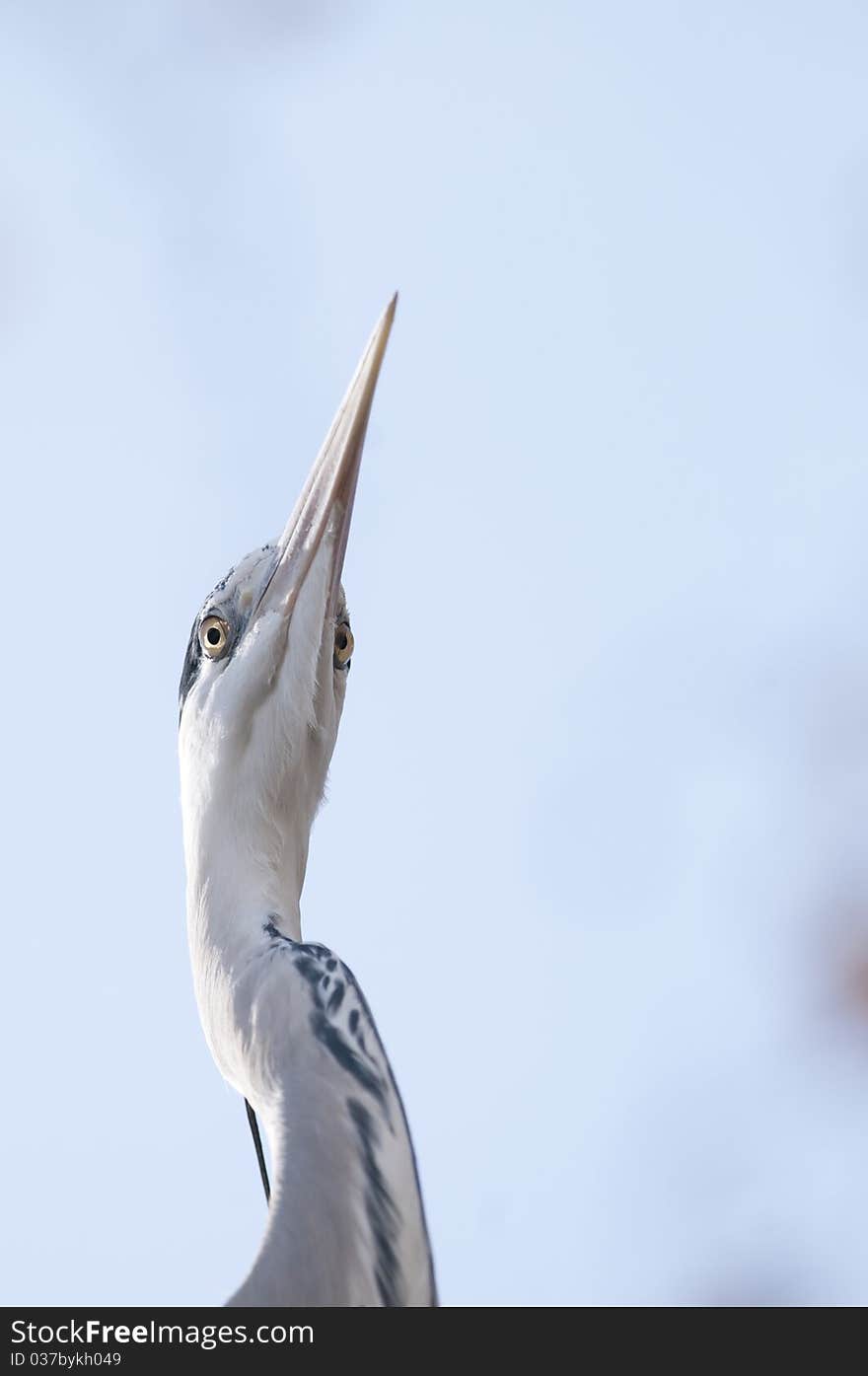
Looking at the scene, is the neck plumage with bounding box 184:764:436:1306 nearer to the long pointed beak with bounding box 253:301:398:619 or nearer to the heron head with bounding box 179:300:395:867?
the heron head with bounding box 179:300:395:867

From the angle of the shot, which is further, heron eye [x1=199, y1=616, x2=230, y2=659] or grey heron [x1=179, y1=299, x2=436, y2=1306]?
heron eye [x1=199, y1=616, x2=230, y2=659]

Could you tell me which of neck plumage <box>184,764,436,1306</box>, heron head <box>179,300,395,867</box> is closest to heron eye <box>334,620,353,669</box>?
heron head <box>179,300,395,867</box>

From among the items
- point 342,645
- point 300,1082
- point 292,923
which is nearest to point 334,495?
point 342,645

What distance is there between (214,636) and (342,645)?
188 millimetres

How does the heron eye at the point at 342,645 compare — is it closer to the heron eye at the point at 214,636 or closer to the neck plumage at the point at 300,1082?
the heron eye at the point at 214,636

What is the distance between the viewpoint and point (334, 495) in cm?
228

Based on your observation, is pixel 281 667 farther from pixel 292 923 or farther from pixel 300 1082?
pixel 300 1082

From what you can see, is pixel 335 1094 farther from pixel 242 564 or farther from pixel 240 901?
pixel 242 564

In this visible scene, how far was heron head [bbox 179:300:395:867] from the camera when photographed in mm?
2199

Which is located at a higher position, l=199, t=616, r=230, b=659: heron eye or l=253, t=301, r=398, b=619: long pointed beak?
l=253, t=301, r=398, b=619: long pointed beak

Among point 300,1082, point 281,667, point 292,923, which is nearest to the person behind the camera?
point 300,1082

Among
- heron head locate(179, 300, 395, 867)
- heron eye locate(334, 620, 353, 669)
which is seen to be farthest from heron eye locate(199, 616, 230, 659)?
heron eye locate(334, 620, 353, 669)
